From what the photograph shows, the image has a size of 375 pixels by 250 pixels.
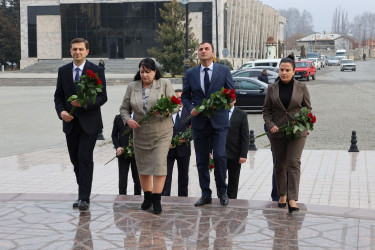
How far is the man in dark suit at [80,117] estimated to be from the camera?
7.47m

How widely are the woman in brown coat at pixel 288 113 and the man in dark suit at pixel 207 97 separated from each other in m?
0.50

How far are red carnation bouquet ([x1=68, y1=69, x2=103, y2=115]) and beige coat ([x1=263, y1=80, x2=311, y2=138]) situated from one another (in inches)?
73.9

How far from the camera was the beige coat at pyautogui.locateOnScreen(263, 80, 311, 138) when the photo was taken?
24.0 ft

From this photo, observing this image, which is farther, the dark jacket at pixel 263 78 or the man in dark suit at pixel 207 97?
the dark jacket at pixel 263 78

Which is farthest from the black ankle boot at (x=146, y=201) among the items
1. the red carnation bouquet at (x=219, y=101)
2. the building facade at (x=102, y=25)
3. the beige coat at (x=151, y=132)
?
the building facade at (x=102, y=25)

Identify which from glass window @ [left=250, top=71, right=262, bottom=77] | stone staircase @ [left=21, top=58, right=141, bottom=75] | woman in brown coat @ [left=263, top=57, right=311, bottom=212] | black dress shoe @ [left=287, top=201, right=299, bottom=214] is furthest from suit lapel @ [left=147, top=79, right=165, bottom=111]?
stone staircase @ [left=21, top=58, right=141, bottom=75]

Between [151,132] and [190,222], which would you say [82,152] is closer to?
[151,132]

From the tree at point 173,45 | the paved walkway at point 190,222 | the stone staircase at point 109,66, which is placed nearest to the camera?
the paved walkway at point 190,222

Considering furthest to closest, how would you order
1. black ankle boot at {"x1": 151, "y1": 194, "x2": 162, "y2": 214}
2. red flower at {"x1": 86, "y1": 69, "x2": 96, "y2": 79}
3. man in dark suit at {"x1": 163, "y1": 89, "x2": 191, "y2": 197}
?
man in dark suit at {"x1": 163, "y1": 89, "x2": 191, "y2": 197} < black ankle boot at {"x1": 151, "y1": 194, "x2": 162, "y2": 214} < red flower at {"x1": 86, "y1": 69, "x2": 96, "y2": 79}

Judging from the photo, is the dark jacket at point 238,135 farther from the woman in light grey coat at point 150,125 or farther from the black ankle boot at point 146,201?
the black ankle boot at point 146,201

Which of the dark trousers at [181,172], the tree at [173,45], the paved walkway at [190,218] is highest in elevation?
the tree at [173,45]

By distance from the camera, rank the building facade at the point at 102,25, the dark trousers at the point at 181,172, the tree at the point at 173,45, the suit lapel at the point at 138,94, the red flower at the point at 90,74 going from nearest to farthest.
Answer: the red flower at the point at 90,74
the suit lapel at the point at 138,94
the dark trousers at the point at 181,172
the tree at the point at 173,45
the building facade at the point at 102,25

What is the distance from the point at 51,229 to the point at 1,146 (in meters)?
9.12

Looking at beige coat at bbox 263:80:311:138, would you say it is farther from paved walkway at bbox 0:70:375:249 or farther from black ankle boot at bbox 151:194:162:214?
black ankle boot at bbox 151:194:162:214
